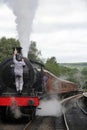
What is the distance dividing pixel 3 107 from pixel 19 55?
214 cm

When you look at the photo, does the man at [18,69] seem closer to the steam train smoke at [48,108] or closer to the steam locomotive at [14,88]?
the steam locomotive at [14,88]

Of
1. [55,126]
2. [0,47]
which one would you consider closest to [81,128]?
[55,126]

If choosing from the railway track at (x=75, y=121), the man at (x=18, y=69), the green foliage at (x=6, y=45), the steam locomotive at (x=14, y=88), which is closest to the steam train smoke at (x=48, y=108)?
the railway track at (x=75, y=121)

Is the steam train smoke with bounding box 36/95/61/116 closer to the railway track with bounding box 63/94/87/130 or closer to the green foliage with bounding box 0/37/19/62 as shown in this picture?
the railway track with bounding box 63/94/87/130

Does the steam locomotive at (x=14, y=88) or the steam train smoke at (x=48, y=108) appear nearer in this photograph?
the steam locomotive at (x=14, y=88)

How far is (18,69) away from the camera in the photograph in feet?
53.5

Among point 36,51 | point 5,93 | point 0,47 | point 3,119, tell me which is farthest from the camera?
point 36,51

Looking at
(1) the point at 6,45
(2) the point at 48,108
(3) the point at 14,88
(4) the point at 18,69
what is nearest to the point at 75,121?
(3) the point at 14,88

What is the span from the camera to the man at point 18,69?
16.2m

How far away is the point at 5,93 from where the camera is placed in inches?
647

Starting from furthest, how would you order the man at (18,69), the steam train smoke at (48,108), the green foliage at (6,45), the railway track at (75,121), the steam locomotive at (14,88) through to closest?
the green foliage at (6,45), the steam train smoke at (48,108), the man at (18,69), the steam locomotive at (14,88), the railway track at (75,121)

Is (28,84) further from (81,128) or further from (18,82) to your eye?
(81,128)

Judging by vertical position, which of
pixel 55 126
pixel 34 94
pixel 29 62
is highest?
pixel 29 62

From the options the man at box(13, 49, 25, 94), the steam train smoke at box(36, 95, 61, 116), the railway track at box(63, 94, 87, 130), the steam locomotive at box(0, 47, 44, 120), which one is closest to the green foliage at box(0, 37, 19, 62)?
the steam train smoke at box(36, 95, 61, 116)
